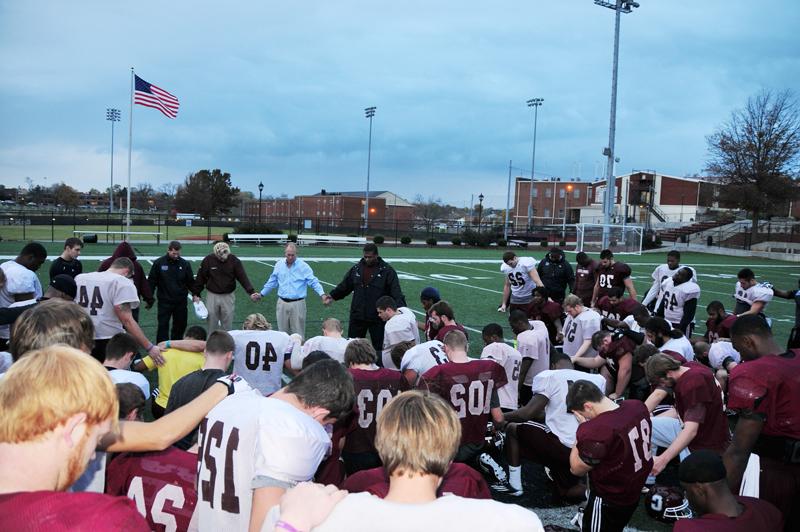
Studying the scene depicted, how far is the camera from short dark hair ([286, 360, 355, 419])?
8.79 ft

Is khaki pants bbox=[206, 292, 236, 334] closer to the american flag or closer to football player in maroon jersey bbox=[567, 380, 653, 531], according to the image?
football player in maroon jersey bbox=[567, 380, 653, 531]

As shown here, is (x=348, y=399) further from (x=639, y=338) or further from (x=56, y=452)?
(x=639, y=338)

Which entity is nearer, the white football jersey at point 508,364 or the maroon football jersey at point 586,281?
the white football jersey at point 508,364

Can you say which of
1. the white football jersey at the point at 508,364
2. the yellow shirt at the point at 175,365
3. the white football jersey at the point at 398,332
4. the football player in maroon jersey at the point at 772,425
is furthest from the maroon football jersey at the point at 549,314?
the yellow shirt at the point at 175,365

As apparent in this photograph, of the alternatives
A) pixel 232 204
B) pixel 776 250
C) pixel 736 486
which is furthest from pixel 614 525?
pixel 232 204

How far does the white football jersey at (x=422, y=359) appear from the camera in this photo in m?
5.30

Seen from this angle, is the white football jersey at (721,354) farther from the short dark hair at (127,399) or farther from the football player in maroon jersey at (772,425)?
the short dark hair at (127,399)

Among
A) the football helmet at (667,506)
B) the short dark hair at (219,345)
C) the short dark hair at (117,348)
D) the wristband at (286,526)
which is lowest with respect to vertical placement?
the football helmet at (667,506)

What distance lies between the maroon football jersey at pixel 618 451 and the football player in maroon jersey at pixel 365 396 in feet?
4.86

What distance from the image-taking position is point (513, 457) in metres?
5.26

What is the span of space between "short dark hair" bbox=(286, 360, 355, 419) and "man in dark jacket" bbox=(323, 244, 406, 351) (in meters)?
6.09

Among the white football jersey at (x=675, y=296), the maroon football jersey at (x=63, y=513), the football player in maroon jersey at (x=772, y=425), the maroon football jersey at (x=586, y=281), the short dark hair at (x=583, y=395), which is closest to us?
the maroon football jersey at (x=63, y=513)

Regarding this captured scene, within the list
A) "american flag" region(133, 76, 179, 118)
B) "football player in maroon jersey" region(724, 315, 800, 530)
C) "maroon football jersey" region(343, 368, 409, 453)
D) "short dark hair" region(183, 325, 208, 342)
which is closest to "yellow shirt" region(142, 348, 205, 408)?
"short dark hair" region(183, 325, 208, 342)

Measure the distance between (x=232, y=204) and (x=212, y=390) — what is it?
272 ft
